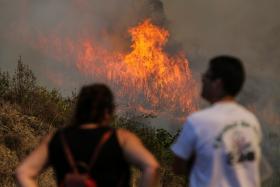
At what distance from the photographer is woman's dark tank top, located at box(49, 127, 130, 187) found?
4.18m

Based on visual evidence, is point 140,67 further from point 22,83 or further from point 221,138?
point 221,138

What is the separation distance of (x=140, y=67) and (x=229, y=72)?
3493 cm

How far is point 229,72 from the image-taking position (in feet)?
14.7

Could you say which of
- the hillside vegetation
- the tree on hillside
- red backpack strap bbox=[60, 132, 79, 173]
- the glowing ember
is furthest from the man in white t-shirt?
the glowing ember

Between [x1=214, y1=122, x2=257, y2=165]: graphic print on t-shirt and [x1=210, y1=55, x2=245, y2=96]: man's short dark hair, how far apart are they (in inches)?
9.7

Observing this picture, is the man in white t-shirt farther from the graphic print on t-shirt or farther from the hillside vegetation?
the hillside vegetation

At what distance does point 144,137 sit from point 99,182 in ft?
51.9

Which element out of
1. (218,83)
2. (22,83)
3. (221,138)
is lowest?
(22,83)

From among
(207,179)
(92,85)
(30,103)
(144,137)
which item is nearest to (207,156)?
(207,179)

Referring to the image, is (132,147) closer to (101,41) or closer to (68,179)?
(68,179)

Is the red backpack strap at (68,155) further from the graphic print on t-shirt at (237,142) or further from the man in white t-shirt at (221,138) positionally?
the graphic print on t-shirt at (237,142)

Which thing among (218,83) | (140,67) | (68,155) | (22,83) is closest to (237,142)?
(218,83)

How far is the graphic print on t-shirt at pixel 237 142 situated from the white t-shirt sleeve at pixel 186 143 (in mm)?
154

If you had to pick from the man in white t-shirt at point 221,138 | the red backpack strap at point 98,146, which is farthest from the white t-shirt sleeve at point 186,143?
the red backpack strap at point 98,146
